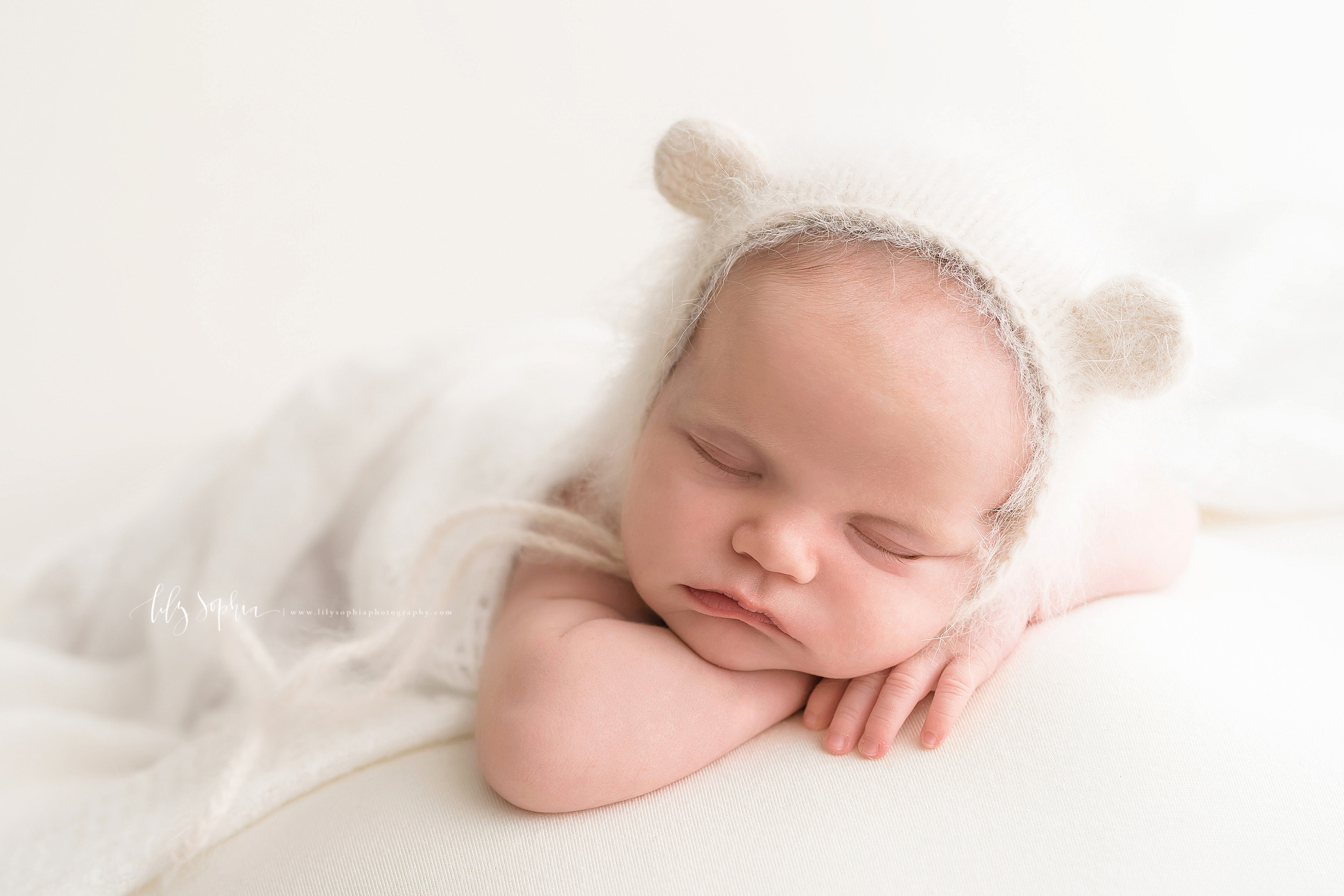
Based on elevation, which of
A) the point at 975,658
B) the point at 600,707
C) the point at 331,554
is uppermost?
the point at 975,658

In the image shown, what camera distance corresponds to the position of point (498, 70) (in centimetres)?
237

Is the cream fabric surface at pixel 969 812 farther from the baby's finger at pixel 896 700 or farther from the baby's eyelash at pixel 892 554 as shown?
the baby's eyelash at pixel 892 554

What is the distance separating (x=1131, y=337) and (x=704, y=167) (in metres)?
0.46

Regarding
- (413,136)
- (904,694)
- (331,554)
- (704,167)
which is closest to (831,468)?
(904,694)

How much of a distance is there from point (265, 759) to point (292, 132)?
67.5 inches

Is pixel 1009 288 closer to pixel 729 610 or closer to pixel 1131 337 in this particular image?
pixel 1131 337

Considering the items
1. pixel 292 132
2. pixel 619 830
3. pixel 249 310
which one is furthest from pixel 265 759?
pixel 292 132

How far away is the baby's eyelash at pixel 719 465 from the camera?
953 millimetres

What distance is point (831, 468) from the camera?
0.89 meters

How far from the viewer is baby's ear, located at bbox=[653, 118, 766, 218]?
1.04 m

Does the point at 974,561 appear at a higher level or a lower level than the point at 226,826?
higher

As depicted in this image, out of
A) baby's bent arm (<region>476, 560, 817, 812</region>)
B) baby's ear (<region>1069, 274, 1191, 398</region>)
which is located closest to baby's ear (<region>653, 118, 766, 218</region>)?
baby's ear (<region>1069, 274, 1191, 398</region>)

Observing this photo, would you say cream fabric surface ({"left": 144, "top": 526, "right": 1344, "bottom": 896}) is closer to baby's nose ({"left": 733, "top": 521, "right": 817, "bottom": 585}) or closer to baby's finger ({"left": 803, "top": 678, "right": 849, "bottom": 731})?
baby's finger ({"left": 803, "top": 678, "right": 849, "bottom": 731})

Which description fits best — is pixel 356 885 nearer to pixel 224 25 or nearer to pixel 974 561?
pixel 974 561
